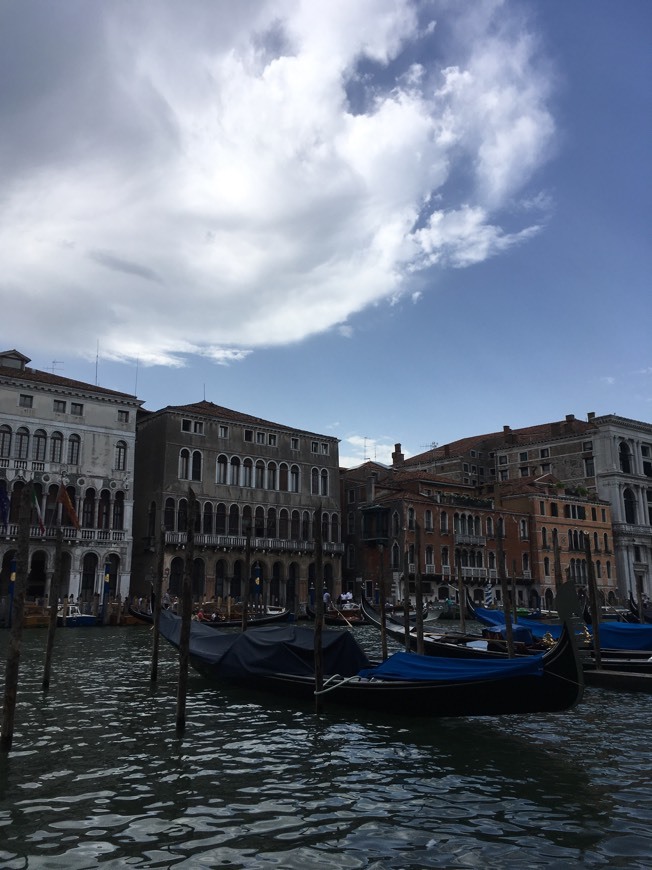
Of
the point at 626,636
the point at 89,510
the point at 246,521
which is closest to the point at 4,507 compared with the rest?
the point at 89,510

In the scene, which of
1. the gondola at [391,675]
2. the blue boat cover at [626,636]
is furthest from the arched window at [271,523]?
the gondola at [391,675]

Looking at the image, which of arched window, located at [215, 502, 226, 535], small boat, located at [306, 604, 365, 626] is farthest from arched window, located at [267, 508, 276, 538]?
small boat, located at [306, 604, 365, 626]

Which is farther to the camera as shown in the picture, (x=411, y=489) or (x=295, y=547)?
(x=411, y=489)

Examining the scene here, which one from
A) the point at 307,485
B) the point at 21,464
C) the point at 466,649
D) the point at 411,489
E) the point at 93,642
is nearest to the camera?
the point at 466,649

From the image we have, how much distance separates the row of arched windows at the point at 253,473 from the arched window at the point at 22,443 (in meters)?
6.36

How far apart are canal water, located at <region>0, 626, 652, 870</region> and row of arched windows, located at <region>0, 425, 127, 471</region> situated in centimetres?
1924

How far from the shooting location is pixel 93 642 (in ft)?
61.8

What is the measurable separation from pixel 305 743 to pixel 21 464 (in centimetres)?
2278

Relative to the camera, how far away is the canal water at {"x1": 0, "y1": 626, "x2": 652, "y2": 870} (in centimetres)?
467

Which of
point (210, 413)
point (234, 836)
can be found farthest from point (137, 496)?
point (234, 836)

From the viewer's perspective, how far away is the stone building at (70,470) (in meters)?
27.4

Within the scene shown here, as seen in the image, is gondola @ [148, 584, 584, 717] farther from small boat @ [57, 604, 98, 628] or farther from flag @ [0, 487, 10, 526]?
flag @ [0, 487, 10, 526]

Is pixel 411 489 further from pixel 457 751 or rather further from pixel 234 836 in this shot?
pixel 234 836

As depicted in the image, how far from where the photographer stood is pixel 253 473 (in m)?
34.0
